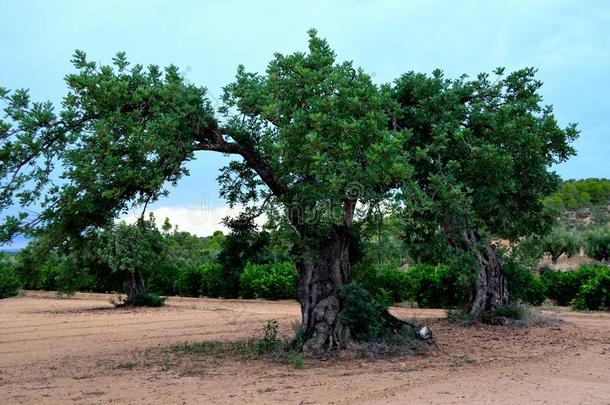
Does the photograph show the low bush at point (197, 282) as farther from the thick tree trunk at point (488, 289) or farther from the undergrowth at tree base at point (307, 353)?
the undergrowth at tree base at point (307, 353)

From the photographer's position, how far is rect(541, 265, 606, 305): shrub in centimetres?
2080

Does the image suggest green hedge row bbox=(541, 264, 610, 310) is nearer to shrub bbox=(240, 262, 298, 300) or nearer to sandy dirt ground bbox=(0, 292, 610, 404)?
sandy dirt ground bbox=(0, 292, 610, 404)

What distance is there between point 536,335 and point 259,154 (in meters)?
7.44

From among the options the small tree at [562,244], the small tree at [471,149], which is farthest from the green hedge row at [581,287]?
the small tree at [562,244]

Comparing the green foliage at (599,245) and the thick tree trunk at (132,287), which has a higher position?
the green foliage at (599,245)

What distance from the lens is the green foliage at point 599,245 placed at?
40469mm

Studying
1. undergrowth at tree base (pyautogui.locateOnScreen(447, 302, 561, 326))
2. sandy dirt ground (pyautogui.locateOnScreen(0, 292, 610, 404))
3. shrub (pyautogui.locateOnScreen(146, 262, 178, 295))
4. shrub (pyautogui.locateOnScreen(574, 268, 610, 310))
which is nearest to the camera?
sandy dirt ground (pyautogui.locateOnScreen(0, 292, 610, 404))

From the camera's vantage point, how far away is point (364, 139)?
9.73 metres

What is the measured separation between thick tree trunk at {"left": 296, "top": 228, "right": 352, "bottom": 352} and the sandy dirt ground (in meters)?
0.65

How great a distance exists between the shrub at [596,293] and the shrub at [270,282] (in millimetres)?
10988

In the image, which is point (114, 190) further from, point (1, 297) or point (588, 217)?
point (588, 217)

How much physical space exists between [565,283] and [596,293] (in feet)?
4.14

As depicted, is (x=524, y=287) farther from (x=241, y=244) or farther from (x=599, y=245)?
(x=599, y=245)

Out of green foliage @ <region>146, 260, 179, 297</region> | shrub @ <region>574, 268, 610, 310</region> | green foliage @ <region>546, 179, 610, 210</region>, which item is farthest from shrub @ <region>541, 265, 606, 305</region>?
green foliage @ <region>546, 179, 610, 210</region>
